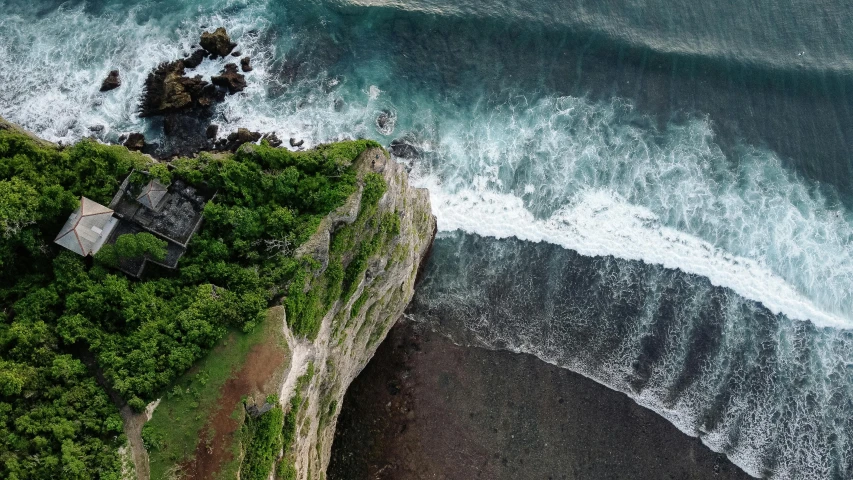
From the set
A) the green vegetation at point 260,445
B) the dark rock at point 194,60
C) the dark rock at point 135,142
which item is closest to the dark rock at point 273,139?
the dark rock at point 194,60

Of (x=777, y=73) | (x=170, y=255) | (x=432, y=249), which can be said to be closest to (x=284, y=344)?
(x=170, y=255)

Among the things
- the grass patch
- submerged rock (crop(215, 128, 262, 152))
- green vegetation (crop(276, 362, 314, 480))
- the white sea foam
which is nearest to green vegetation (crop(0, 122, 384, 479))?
the grass patch

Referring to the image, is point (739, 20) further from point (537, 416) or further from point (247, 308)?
point (247, 308)

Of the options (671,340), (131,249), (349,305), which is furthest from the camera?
(671,340)

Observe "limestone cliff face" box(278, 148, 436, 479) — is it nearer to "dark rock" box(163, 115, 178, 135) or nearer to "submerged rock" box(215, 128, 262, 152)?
"submerged rock" box(215, 128, 262, 152)

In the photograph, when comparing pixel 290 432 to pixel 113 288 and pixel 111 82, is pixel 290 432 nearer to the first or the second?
pixel 113 288

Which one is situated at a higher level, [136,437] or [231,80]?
[231,80]

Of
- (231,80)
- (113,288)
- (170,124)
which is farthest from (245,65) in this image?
(113,288)
